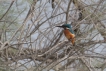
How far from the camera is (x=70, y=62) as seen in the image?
1.74 m

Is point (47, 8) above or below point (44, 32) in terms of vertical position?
above

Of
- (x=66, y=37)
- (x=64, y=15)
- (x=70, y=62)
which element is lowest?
(x=70, y=62)

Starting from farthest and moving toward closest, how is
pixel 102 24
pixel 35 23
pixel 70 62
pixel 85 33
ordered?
pixel 70 62 < pixel 102 24 < pixel 85 33 < pixel 35 23

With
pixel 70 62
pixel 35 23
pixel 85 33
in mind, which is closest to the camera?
pixel 35 23

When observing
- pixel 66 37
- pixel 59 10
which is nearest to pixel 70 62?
pixel 66 37

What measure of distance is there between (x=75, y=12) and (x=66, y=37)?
153 mm

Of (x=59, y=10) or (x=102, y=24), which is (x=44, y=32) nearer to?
(x=59, y=10)

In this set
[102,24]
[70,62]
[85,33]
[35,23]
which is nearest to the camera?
[35,23]

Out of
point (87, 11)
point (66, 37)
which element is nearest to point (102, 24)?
point (87, 11)

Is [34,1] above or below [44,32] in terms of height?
above

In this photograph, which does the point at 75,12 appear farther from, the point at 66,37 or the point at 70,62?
the point at 70,62

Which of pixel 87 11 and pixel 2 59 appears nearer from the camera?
pixel 2 59

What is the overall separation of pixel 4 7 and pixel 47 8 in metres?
0.23

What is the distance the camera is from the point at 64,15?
155 centimetres
